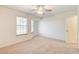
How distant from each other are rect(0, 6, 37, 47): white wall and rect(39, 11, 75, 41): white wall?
0.43 m

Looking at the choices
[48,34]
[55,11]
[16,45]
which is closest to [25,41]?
[16,45]

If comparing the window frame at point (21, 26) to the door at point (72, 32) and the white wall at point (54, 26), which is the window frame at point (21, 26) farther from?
the door at point (72, 32)

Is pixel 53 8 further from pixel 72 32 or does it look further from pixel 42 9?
pixel 72 32

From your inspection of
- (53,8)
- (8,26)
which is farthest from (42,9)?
(8,26)

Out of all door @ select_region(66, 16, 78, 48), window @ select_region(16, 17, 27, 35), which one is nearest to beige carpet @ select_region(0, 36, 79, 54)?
door @ select_region(66, 16, 78, 48)

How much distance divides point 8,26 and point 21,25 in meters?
0.22

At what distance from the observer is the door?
162cm

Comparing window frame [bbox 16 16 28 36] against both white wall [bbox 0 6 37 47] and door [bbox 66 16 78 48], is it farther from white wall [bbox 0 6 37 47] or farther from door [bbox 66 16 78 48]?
door [bbox 66 16 78 48]

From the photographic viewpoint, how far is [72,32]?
1.65 meters

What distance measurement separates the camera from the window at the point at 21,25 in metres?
1.65

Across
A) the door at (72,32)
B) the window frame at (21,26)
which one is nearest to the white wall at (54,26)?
the door at (72,32)

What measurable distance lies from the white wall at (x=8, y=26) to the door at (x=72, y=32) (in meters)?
0.82

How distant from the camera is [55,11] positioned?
1641 mm
